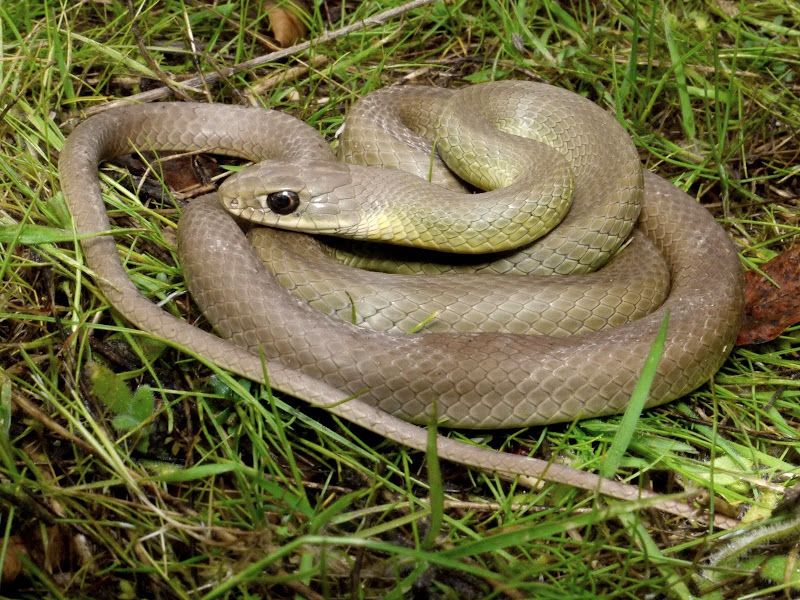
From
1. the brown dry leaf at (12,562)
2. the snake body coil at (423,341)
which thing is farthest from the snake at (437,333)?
the brown dry leaf at (12,562)

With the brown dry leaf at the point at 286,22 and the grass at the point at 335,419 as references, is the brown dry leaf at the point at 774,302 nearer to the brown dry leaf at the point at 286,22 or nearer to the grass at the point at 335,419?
the grass at the point at 335,419

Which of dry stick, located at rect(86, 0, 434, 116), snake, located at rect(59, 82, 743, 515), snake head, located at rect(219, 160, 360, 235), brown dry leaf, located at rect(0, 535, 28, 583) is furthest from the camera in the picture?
dry stick, located at rect(86, 0, 434, 116)

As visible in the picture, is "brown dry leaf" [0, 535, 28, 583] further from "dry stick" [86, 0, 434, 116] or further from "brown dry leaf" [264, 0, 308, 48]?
"brown dry leaf" [264, 0, 308, 48]

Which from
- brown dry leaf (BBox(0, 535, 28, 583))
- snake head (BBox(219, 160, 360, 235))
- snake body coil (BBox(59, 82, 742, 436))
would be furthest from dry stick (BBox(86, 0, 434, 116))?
brown dry leaf (BBox(0, 535, 28, 583))

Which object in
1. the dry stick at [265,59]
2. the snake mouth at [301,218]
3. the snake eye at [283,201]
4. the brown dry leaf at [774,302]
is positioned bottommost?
the brown dry leaf at [774,302]

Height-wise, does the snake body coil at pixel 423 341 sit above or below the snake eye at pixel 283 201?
below

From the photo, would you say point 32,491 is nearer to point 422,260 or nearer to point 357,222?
point 357,222

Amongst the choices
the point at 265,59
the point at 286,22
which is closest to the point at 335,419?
the point at 265,59
